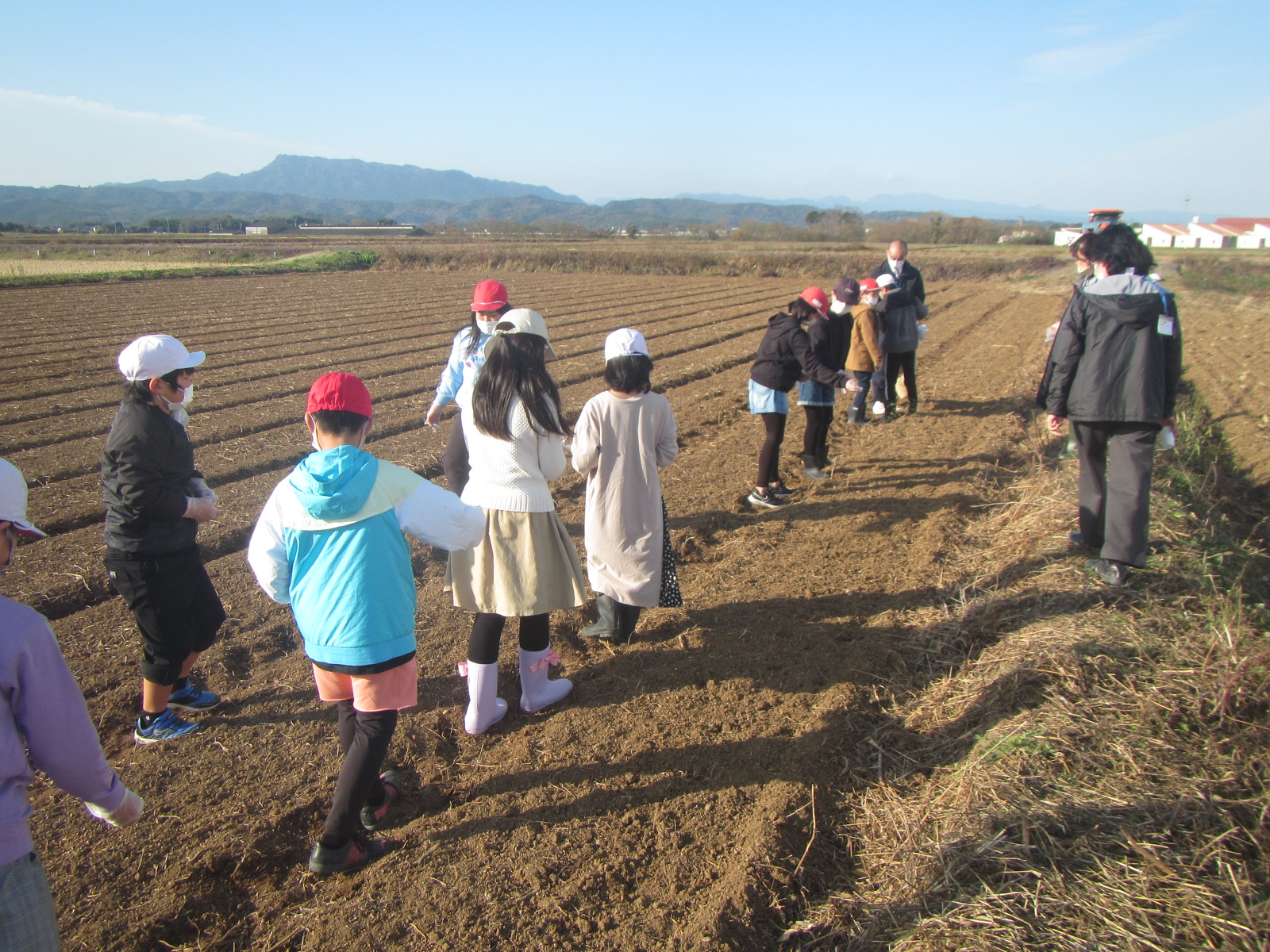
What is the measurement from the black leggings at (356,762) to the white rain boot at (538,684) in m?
0.94

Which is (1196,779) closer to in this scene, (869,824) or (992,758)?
(992,758)

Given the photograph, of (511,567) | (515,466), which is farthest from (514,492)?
(511,567)

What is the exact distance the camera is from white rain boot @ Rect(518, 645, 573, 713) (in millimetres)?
3242

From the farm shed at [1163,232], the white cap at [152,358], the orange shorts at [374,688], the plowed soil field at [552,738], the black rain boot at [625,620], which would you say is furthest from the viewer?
the farm shed at [1163,232]

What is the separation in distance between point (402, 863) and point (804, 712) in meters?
1.89

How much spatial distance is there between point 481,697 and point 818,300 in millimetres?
4114

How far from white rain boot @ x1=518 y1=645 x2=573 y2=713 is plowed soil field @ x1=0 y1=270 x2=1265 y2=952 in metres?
0.08

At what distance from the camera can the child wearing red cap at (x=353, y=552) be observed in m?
2.13

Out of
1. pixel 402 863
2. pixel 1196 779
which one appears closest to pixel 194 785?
pixel 402 863

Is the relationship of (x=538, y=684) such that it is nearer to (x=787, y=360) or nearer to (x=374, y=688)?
(x=374, y=688)

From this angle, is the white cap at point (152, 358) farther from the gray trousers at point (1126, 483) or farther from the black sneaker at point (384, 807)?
the gray trousers at point (1126, 483)

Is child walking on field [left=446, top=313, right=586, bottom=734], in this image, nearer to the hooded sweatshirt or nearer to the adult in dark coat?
the hooded sweatshirt

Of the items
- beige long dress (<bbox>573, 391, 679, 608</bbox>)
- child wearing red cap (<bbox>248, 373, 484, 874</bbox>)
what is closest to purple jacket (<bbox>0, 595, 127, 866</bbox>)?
child wearing red cap (<bbox>248, 373, 484, 874</bbox>)

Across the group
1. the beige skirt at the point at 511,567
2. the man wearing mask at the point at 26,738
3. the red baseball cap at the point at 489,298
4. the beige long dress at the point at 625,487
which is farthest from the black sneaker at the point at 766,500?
the man wearing mask at the point at 26,738
